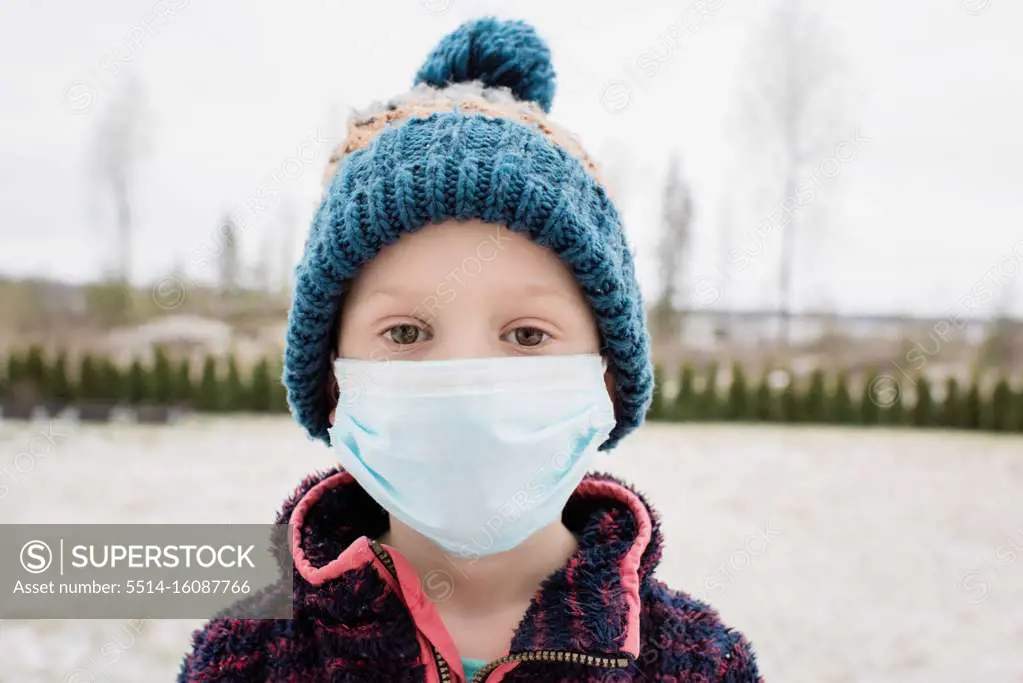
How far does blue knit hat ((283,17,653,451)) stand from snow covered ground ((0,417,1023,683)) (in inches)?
74.7

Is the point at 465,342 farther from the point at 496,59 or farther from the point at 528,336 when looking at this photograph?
the point at 496,59

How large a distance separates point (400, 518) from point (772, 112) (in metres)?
18.2

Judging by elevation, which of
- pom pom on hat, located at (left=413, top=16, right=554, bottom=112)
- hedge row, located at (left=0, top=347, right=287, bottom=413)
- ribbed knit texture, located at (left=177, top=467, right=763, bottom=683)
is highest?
pom pom on hat, located at (left=413, top=16, right=554, bottom=112)

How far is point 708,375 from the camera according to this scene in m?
13.9

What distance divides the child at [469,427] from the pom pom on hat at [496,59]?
152mm

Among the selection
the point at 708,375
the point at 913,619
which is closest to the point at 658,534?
the point at 913,619

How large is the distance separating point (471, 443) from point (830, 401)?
537 inches

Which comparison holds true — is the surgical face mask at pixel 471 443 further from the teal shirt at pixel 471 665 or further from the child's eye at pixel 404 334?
the teal shirt at pixel 471 665

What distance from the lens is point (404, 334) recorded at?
1297 millimetres

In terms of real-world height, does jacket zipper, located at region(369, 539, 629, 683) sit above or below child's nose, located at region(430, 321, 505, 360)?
below

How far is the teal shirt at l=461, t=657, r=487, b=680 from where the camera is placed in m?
1.29

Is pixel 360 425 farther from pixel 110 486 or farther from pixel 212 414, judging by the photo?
pixel 212 414

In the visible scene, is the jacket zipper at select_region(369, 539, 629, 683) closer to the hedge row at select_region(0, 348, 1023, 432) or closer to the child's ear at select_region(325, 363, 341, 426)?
A: the child's ear at select_region(325, 363, 341, 426)

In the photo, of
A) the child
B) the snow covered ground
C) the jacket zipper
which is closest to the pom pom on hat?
the child
